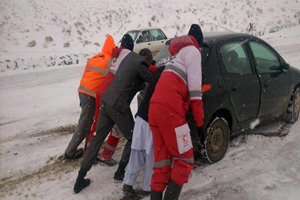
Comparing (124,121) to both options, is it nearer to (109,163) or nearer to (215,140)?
(109,163)

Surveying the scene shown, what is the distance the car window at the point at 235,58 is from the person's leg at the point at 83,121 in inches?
81.0

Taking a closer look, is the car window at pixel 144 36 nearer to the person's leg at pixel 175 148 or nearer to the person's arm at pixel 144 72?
the person's arm at pixel 144 72

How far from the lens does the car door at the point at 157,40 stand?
12.7 m

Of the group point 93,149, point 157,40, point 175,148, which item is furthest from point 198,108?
point 157,40

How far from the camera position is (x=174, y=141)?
2410mm

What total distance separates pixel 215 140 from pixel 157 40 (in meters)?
9.94

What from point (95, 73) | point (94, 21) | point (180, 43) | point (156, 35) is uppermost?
point (94, 21)

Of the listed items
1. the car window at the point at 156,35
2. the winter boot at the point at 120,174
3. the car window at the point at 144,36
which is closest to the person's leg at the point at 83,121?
the winter boot at the point at 120,174

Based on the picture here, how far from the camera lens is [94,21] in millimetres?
23047

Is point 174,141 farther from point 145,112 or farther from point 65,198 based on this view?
point 65,198

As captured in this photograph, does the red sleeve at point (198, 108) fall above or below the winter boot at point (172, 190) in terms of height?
above

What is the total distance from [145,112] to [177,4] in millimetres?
27514

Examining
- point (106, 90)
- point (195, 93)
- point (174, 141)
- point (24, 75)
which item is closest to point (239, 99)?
point (195, 93)

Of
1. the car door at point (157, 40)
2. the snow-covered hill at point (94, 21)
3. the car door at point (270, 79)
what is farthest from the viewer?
the snow-covered hill at point (94, 21)
